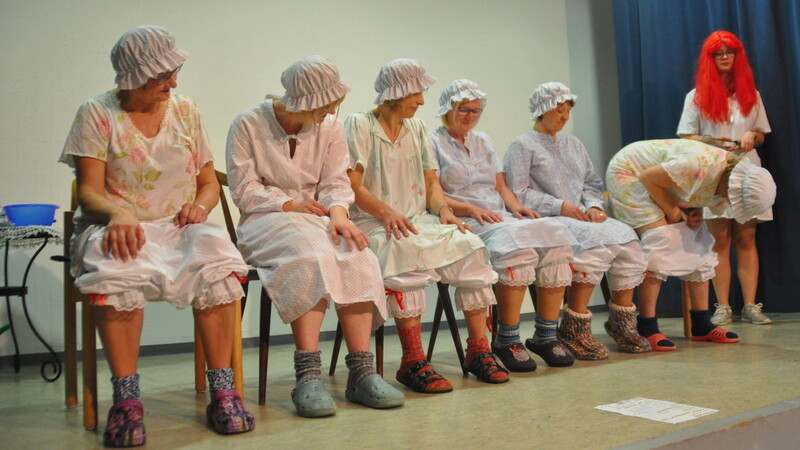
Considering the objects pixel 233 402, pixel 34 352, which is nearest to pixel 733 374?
pixel 233 402

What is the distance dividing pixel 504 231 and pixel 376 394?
0.94 m

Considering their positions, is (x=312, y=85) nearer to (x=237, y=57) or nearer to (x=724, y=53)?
(x=237, y=57)

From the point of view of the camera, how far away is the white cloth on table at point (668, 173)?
3.39 meters

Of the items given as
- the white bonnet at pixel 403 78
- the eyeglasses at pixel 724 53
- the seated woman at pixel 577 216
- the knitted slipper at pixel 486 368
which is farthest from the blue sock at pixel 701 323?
the white bonnet at pixel 403 78

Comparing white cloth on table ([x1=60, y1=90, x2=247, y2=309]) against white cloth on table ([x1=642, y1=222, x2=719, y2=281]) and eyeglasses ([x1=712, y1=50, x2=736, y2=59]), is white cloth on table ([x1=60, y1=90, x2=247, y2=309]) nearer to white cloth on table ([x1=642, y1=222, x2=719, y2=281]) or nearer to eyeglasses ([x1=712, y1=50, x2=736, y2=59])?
white cloth on table ([x1=642, y1=222, x2=719, y2=281])

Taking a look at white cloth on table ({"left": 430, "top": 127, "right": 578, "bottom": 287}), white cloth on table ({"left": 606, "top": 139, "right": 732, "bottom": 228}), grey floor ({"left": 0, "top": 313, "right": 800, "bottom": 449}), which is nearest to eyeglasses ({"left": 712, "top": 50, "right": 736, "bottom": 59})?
white cloth on table ({"left": 606, "top": 139, "right": 732, "bottom": 228})

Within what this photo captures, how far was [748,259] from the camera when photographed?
4539mm

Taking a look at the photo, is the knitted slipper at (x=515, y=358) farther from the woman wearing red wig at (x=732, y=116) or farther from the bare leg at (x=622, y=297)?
the woman wearing red wig at (x=732, y=116)

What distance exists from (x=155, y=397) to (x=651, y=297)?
7.32 feet

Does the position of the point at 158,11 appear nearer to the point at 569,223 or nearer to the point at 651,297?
the point at 569,223

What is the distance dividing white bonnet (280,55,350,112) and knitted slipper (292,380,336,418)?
89 cm

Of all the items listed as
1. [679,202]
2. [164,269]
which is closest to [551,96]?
[679,202]

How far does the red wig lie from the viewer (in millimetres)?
4500

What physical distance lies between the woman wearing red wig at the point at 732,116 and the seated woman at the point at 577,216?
1320 millimetres
